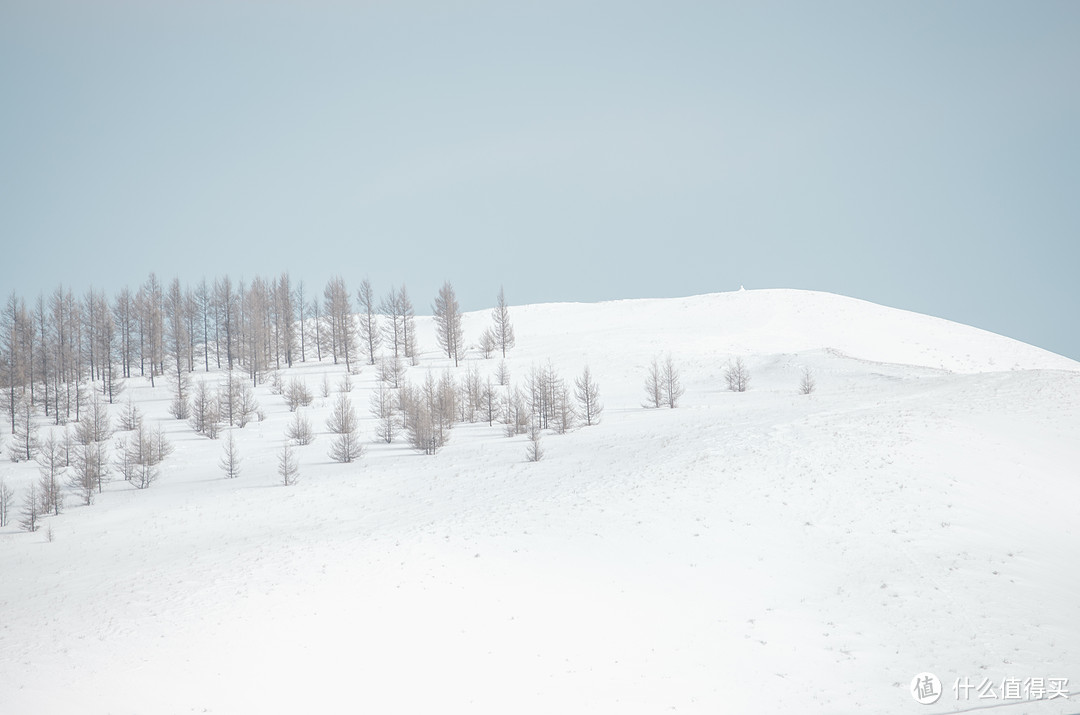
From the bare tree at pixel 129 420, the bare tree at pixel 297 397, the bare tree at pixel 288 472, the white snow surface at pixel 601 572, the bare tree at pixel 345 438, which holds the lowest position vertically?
the white snow surface at pixel 601 572

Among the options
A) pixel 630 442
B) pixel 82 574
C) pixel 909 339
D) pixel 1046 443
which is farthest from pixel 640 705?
pixel 909 339

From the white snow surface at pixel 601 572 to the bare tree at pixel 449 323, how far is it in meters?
39.1

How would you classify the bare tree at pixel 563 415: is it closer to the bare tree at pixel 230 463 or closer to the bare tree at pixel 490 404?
the bare tree at pixel 490 404

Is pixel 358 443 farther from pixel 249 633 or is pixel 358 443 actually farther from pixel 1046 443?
pixel 1046 443

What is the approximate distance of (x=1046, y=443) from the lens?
30000mm

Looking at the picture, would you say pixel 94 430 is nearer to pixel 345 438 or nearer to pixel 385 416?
pixel 345 438

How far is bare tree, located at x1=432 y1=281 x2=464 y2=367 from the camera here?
3140 inches

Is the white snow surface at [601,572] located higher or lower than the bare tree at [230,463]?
lower

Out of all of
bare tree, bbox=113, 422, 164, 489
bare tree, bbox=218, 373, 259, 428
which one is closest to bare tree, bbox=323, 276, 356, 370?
bare tree, bbox=218, 373, 259, 428

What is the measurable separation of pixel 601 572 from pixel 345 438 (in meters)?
24.1

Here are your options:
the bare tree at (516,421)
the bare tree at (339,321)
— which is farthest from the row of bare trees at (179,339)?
the bare tree at (516,421)

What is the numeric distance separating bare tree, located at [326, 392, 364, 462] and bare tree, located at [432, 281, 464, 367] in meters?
27.3

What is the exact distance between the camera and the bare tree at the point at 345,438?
40562 millimetres

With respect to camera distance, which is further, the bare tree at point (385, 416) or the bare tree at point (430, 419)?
the bare tree at point (385, 416)
